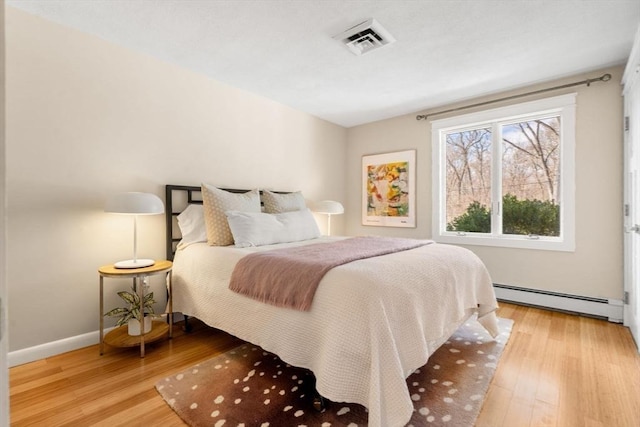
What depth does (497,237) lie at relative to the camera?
339cm

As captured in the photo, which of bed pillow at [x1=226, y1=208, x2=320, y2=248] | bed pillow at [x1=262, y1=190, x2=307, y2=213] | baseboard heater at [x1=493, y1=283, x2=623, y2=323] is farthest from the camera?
bed pillow at [x1=262, y1=190, x2=307, y2=213]

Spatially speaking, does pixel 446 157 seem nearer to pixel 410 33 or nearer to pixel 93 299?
pixel 410 33

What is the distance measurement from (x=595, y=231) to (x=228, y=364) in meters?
3.48

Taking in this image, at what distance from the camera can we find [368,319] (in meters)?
1.28

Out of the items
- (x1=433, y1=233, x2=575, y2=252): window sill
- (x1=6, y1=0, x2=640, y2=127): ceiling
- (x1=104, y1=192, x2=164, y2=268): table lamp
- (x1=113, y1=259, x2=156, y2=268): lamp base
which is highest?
(x1=6, y1=0, x2=640, y2=127): ceiling

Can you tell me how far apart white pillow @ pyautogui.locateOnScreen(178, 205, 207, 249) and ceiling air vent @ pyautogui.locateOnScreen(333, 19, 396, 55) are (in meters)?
1.89

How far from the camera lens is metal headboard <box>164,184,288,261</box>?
2648 mm

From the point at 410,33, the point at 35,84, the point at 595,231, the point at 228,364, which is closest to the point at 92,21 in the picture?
the point at 35,84

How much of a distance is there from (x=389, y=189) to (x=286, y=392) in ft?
10.6

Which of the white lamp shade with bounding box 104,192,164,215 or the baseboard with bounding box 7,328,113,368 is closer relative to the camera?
the baseboard with bounding box 7,328,113,368

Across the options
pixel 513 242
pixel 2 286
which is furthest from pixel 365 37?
pixel 513 242

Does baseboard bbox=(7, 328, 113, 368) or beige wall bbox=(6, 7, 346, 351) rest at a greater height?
beige wall bbox=(6, 7, 346, 351)

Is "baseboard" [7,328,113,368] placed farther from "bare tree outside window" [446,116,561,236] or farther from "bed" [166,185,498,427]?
"bare tree outside window" [446,116,561,236]

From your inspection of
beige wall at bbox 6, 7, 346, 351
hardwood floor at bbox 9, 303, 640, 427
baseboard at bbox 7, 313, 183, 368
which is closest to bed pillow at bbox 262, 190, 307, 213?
beige wall at bbox 6, 7, 346, 351
